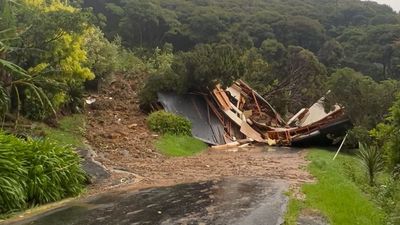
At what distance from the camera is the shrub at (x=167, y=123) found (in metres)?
23.4

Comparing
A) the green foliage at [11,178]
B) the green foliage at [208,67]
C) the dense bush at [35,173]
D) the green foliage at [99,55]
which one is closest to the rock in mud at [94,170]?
the dense bush at [35,173]

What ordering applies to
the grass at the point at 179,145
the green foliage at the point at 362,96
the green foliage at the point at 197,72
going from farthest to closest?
the green foliage at the point at 197,72 < the green foliage at the point at 362,96 < the grass at the point at 179,145

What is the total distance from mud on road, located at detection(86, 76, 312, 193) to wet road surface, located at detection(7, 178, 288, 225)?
1.29 m

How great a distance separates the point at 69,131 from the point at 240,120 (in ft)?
38.9

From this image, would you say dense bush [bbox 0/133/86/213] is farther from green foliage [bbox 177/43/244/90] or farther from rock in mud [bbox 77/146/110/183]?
green foliage [bbox 177/43/244/90]

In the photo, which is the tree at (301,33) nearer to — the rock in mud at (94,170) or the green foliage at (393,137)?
the rock in mud at (94,170)

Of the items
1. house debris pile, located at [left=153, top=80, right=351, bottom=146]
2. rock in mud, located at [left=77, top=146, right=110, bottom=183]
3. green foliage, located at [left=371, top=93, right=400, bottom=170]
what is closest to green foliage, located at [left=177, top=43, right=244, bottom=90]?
house debris pile, located at [left=153, top=80, right=351, bottom=146]

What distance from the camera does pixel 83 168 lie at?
45.5 feet

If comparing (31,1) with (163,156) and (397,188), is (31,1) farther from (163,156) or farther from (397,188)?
(397,188)

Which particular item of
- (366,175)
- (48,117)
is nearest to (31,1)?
(48,117)

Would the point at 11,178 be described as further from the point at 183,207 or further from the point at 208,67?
the point at 208,67

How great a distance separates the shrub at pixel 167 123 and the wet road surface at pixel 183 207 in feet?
33.8

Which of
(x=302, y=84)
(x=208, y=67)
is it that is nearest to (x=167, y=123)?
(x=208, y=67)

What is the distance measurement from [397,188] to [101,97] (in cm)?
1771
